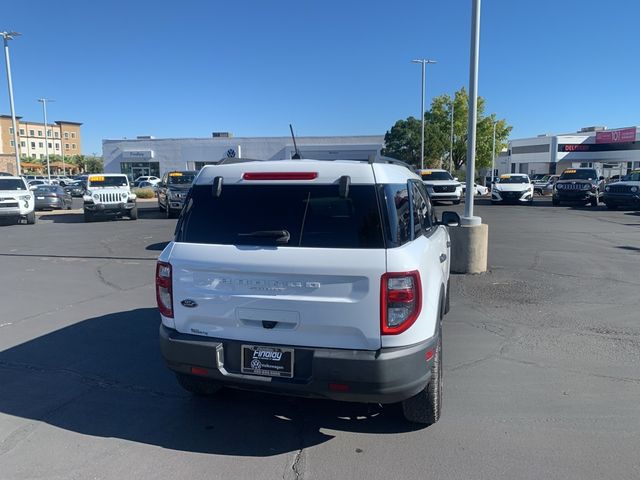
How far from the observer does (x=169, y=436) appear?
3686 millimetres

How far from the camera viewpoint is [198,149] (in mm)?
54219

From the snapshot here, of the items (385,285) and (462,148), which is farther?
(462,148)

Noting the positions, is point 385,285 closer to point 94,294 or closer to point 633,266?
point 94,294

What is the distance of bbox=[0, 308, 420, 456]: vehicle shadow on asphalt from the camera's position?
12.0 feet

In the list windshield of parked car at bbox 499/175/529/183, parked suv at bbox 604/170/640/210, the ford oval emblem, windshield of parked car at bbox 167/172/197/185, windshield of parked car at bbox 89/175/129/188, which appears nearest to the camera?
the ford oval emblem

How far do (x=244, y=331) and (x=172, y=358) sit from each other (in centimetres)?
59

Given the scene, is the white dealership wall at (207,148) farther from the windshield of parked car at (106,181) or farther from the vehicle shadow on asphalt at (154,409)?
the vehicle shadow on asphalt at (154,409)

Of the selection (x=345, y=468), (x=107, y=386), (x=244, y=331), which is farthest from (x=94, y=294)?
(x=345, y=468)

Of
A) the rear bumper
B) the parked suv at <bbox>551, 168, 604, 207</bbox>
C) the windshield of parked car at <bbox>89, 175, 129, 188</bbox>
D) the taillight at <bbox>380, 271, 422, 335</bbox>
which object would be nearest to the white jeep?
the windshield of parked car at <bbox>89, 175, 129, 188</bbox>

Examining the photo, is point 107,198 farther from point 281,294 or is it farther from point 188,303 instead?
point 281,294

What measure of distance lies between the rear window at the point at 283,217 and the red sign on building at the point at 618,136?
77514mm

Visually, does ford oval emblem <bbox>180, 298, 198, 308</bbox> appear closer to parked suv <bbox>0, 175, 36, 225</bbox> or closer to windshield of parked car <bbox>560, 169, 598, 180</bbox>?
parked suv <bbox>0, 175, 36, 225</bbox>

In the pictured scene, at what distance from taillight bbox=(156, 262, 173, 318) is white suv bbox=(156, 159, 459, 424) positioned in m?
0.01

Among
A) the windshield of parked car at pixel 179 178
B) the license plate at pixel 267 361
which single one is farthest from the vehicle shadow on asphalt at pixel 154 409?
the windshield of parked car at pixel 179 178
